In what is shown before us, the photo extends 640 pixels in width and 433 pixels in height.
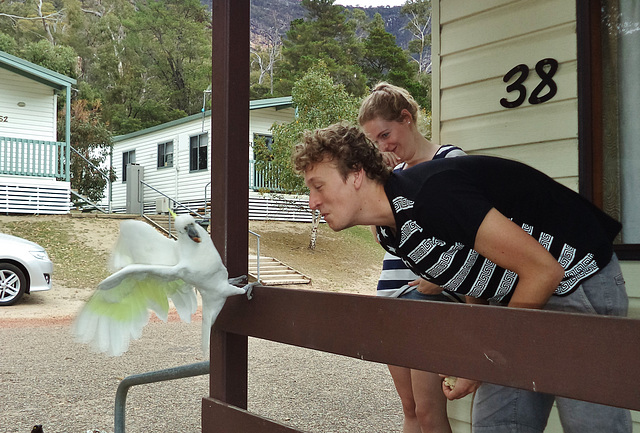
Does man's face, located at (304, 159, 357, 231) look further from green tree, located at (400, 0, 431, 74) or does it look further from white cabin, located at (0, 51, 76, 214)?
green tree, located at (400, 0, 431, 74)

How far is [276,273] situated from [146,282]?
10.3 meters

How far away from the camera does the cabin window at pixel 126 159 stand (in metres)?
19.2

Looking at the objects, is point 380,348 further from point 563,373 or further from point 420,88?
point 420,88

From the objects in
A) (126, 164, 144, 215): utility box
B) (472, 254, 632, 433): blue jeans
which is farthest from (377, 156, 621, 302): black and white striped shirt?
(126, 164, 144, 215): utility box

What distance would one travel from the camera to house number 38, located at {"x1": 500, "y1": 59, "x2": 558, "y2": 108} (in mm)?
2602

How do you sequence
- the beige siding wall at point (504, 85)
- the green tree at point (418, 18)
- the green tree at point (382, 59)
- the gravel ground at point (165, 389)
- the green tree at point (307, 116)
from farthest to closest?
1. the green tree at point (418, 18)
2. the green tree at point (382, 59)
3. the green tree at point (307, 116)
4. the gravel ground at point (165, 389)
5. the beige siding wall at point (504, 85)

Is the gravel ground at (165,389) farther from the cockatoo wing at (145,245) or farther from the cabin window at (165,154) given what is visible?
the cabin window at (165,154)

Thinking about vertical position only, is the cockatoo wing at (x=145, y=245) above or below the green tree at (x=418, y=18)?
below

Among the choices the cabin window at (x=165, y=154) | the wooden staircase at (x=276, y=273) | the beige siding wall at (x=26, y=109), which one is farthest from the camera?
the cabin window at (x=165, y=154)

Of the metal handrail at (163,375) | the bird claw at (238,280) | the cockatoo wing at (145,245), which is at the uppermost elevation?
the cockatoo wing at (145,245)

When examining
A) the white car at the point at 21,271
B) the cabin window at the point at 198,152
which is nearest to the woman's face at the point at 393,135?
the white car at the point at 21,271

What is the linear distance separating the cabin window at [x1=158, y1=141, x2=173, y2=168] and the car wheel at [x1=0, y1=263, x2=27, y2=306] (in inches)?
393

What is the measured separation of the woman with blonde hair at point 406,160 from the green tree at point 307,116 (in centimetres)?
1203

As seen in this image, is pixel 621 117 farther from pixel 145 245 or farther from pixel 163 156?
pixel 163 156
